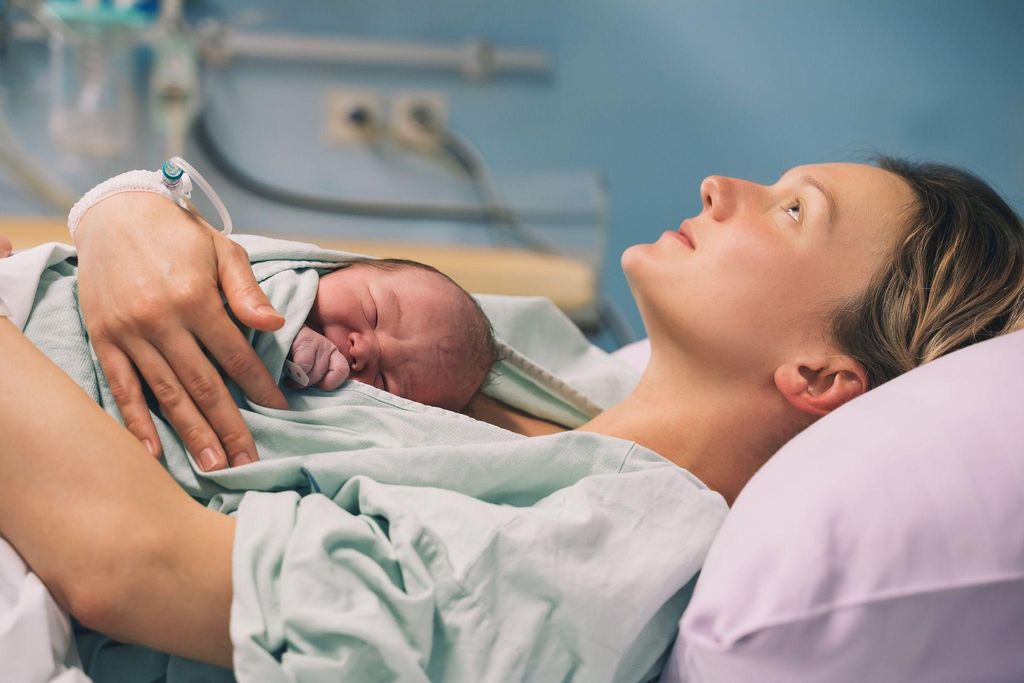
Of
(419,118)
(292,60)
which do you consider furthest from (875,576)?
(292,60)

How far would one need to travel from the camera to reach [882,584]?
30.9 inches

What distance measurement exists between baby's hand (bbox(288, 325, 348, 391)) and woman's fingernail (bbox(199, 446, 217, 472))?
0.14 metres

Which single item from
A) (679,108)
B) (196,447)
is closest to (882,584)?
(196,447)

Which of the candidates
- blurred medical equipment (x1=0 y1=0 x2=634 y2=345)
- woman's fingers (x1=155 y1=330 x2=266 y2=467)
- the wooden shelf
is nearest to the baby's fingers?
woman's fingers (x1=155 y1=330 x2=266 y2=467)

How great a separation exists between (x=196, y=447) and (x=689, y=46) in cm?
256

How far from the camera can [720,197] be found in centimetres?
116

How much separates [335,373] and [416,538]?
25 centimetres

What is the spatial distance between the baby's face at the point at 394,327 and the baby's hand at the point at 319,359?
0.13ft

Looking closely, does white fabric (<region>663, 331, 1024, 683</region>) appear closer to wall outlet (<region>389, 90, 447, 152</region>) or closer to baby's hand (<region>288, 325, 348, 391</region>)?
baby's hand (<region>288, 325, 348, 391</region>)

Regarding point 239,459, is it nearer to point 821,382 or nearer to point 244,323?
point 244,323

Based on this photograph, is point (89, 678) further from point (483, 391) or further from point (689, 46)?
point (689, 46)

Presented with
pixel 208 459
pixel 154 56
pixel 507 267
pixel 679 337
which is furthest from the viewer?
pixel 154 56

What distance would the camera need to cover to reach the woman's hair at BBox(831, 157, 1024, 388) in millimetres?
1070

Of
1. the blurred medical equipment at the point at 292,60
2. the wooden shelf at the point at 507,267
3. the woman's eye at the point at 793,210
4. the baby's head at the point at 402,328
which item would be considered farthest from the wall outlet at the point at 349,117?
the woman's eye at the point at 793,210
